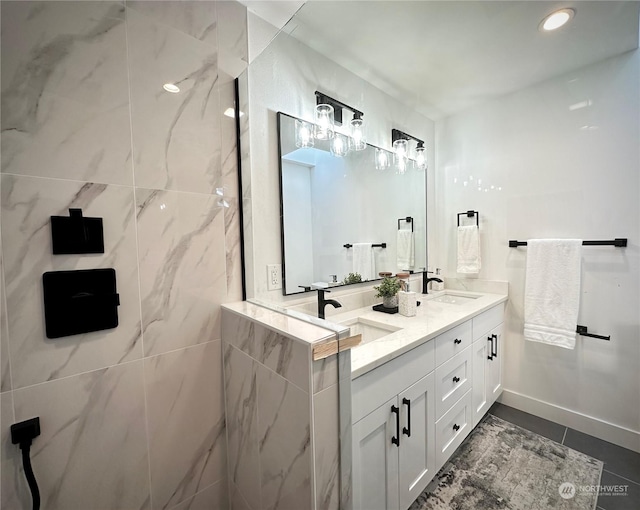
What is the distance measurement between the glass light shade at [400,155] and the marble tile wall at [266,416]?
5.12 ft

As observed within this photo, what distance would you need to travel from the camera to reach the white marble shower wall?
0.78 metres

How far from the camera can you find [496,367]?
1.91 meters

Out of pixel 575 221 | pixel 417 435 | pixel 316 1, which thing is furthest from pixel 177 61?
pixel 575 221

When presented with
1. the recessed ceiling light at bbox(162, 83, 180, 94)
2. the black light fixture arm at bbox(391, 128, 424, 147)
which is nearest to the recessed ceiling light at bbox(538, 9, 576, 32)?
the black light fixture arm at bbox(391, 128, 424, 147)

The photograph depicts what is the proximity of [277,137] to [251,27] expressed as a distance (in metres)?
0.55

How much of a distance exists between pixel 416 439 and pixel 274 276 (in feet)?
3.22

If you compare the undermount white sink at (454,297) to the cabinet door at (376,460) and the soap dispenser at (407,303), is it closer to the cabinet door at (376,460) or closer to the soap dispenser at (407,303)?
the soap dispenser at (407,303)

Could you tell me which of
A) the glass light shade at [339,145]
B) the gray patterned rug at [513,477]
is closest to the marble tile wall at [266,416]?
the gray patterned rug at [513,477]

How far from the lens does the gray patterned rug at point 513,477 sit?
1.24 m

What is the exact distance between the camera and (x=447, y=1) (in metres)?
1.13

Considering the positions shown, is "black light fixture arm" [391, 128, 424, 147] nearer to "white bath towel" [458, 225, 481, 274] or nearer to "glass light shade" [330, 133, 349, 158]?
"glass light shade" [330, 133, 349, 158]

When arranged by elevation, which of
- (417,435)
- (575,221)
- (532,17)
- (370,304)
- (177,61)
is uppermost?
(532,17)

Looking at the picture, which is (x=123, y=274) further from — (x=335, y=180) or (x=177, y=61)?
(x=335, y=180)

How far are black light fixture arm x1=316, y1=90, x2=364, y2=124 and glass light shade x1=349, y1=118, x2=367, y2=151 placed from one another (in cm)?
4
